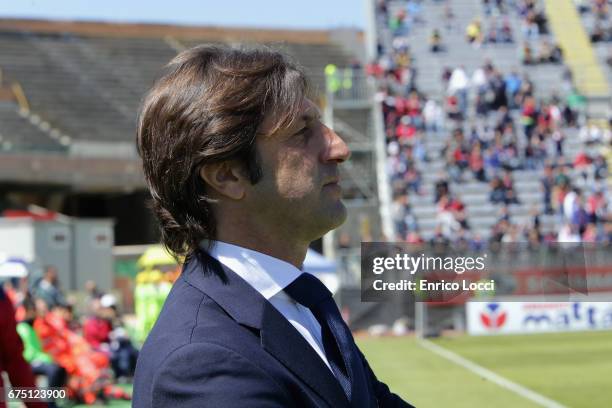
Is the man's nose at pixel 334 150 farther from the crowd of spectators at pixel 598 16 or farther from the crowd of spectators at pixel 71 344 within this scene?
the crowd of spectators at pixel 598 16

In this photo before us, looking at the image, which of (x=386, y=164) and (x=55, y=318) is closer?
(x=55, y=318)

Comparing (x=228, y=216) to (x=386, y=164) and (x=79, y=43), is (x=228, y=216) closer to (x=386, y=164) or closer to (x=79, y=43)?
(x=386, y=164)

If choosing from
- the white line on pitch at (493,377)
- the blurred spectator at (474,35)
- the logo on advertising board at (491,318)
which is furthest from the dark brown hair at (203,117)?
the blurred spectator at (474,35)

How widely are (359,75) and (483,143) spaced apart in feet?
14.9

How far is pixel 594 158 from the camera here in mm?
26828

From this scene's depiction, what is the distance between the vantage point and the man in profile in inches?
64.1

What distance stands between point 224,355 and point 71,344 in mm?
9492

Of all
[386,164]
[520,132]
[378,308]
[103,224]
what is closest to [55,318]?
[378,308]

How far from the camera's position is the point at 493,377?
12227mm

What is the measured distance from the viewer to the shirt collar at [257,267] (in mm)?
1731

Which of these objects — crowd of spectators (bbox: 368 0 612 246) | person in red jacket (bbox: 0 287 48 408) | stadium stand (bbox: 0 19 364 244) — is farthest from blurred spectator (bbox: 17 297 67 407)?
stadium stand (bbox: 0 19 364 244)

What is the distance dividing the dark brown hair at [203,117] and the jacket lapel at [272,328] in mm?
123

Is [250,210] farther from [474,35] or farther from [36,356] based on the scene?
[474,35]

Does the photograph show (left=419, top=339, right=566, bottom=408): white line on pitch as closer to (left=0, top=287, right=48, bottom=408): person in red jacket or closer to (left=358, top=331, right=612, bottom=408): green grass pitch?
(left=358, top=331, right=612, bottom=408): green grass pitch
